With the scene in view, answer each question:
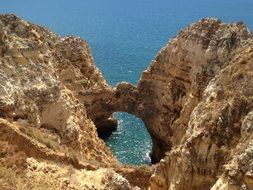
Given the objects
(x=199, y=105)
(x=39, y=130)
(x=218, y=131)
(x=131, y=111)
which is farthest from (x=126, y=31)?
(x=218, y=131)

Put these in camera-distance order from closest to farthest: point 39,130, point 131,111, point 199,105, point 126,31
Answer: point 199,105 → point 39,130 → point 131,111 → point 126,31

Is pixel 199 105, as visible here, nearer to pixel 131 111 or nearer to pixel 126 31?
pixel 131 111

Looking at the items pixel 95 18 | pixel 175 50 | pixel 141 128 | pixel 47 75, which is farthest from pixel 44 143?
pixel 95 18

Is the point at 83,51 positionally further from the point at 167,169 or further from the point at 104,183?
the point at 104,183

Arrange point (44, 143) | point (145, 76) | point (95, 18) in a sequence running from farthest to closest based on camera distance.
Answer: point (95, 18), point (145, 76), point (44, 143)

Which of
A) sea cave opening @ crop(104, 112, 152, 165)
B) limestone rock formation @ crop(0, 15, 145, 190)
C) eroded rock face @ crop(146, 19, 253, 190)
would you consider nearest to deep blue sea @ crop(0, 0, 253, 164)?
sea cave opening @ crop(104, 112, 152, 165)

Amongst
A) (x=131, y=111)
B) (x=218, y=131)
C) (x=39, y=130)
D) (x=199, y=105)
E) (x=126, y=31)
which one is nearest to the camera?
(x=218, y=131)

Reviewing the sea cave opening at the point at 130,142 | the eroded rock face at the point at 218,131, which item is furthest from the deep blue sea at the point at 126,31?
Result: the eroded rock face at the point at 218,131
